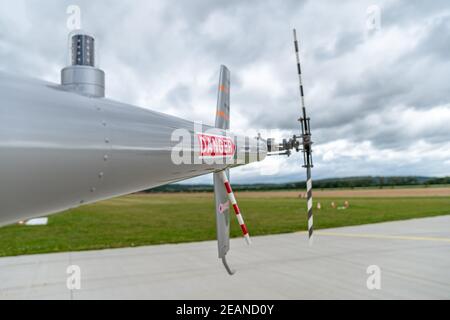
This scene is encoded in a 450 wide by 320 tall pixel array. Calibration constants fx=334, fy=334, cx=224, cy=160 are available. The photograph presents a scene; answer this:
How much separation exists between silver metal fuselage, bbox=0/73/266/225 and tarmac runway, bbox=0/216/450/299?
10.9ft

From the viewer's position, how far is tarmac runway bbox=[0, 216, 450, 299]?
501cm

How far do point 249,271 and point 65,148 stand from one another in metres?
5.05

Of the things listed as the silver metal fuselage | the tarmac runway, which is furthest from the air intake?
the tarmac runway

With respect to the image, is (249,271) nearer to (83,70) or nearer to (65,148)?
(83,70)

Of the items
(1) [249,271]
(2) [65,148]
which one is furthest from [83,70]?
(1) [249,271]

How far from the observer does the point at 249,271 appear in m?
6.09

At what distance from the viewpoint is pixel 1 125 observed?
143cm

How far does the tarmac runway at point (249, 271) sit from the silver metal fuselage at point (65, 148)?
332 cm

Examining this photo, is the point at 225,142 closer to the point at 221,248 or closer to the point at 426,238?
the point at 221,248

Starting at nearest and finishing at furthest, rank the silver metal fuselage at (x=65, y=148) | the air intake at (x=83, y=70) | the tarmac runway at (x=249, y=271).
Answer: the silver metal fuselage at (x=65, y=148)
the air intake at (x=83, y=70)
the tarmac runway at (x=249, y=271)

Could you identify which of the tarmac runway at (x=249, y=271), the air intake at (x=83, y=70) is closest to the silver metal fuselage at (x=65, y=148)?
the air intake at (x=83, y=70)

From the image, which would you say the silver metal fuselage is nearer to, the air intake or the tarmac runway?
the air intake

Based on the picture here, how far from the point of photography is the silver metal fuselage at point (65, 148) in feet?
4.92

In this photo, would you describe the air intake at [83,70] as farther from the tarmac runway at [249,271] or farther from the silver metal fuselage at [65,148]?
the tarmac runway at [249,271]
